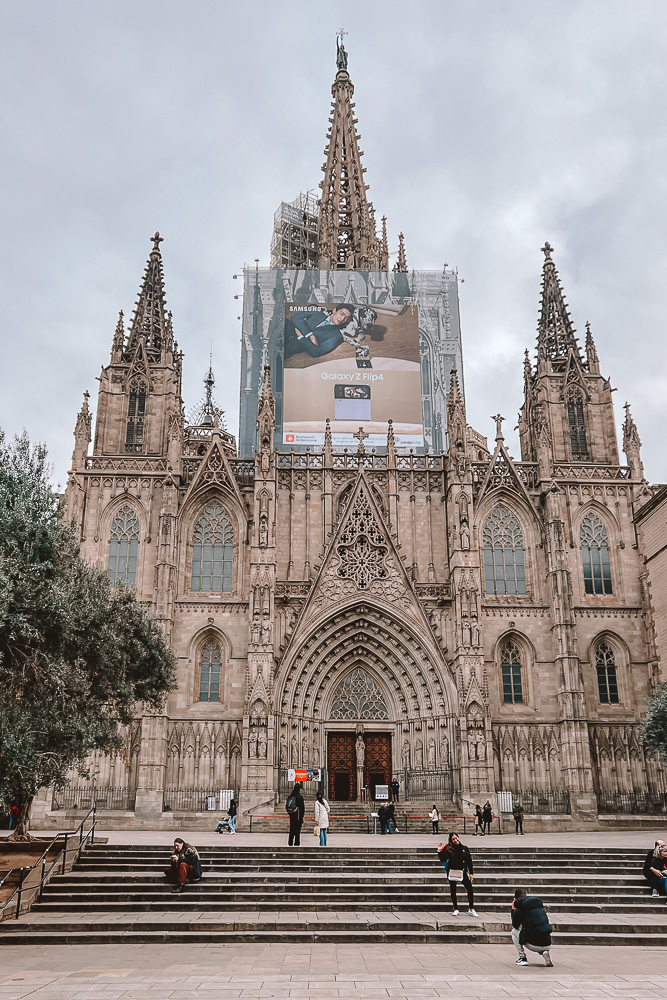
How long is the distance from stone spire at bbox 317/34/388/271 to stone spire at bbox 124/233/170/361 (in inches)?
388

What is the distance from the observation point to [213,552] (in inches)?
1442

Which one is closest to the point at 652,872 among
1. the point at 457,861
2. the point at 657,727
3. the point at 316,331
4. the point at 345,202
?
the point at 457,861

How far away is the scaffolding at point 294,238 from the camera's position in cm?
5728

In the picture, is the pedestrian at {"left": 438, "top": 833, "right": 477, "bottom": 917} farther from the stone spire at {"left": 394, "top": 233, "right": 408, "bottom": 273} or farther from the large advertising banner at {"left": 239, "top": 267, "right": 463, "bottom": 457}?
the stone spire at {"left": 394, "top": 233, "right": 408, "bottom": 273}

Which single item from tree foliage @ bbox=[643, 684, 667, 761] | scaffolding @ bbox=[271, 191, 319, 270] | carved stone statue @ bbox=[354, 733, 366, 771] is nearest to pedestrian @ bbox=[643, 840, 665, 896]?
tree foliage @ bbox=[643, 684, 667, 761]

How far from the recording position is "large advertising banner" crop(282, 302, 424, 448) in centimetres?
4175

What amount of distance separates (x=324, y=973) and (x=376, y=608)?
23.2 metres

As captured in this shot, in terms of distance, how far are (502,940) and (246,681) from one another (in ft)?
63.9

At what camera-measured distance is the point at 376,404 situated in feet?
138

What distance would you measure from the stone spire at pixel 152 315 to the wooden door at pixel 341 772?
2026 centimetres

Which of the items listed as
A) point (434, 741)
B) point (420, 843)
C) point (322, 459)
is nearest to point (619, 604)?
point (434, 741)

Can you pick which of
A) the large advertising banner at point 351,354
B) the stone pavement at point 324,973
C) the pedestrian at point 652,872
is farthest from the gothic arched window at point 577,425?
the stone pavement at point 324,973

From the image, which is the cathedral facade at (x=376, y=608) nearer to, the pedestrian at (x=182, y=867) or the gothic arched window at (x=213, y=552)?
the gothic arched window at (x=213, y=552)

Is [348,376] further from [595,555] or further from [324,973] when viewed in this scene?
[324,973]
